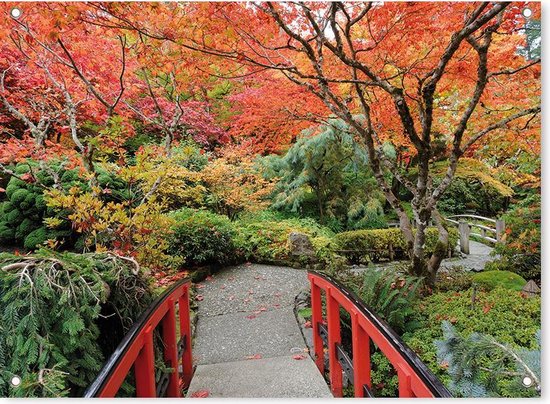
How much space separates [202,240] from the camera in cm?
462

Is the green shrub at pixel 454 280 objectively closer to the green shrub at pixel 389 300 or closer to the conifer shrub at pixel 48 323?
the green shrub at pixel 389 300

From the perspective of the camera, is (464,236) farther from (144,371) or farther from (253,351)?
(144,371)

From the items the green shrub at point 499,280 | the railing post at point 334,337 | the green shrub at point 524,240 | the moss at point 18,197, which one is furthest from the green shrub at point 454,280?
the moss at point 18,197

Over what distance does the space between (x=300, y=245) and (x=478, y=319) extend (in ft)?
9.70

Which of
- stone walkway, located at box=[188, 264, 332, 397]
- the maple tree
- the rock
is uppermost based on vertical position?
the maple tree

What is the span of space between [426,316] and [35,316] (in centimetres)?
245

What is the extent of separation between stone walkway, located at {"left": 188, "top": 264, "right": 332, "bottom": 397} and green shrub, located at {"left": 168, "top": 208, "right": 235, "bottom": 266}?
0.27 meters

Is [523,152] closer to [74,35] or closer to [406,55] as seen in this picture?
[406,55]

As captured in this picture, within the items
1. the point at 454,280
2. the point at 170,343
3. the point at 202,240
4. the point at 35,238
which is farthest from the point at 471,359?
the point at 202,240

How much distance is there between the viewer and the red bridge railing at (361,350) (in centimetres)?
90

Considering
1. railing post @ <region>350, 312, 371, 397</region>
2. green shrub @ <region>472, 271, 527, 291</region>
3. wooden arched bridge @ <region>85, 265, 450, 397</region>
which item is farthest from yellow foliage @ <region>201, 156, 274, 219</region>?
railing post @ <region>350, 312, 371, 397</region>

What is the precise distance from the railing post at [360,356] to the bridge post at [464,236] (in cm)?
195

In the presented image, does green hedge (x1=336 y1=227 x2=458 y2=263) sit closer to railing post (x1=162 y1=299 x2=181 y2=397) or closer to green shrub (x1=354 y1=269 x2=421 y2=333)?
green shrub (x1=354 y1=269 x2=421 y2=333)

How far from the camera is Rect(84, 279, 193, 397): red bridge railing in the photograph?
3.10 ft
